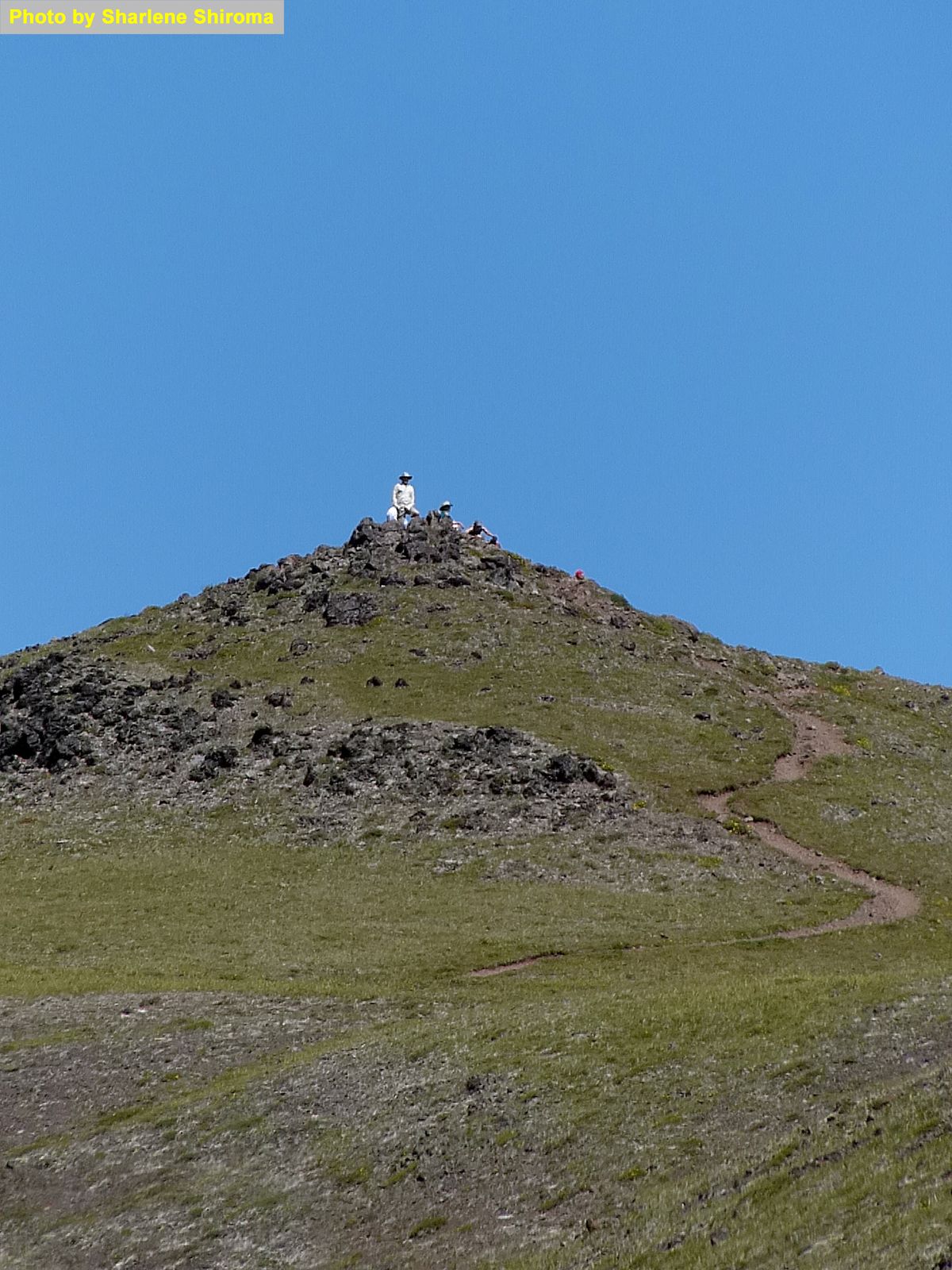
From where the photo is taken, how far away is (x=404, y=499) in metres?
121

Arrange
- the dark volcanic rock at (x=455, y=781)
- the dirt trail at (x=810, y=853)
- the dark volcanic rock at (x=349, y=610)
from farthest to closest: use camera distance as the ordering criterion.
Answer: the dark volcanic rock at (x=349, y=610), the dark volcanic rock at (x=455, y=781), the dirt trail at (x=810, y=853)

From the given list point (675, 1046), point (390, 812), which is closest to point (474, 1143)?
point (675, 1046)

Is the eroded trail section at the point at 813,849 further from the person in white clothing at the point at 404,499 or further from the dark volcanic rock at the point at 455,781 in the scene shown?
the person in white clothing at the point at 404,499

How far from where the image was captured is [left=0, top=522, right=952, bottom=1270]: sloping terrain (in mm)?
27750

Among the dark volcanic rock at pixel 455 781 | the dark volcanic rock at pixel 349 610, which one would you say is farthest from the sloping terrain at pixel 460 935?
the dark volcanic rock at pixel 349 610

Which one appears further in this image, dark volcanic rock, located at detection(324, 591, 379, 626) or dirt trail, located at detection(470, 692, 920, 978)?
dark volcanic rock, located at detection(324, 591, 379, 626)

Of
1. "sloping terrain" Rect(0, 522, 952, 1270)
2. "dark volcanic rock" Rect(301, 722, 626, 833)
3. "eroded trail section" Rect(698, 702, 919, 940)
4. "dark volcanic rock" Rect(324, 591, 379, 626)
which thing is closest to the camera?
"sloping terrain" Rect(0, 522, 952, 1270)

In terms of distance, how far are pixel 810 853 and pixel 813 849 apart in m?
0.61

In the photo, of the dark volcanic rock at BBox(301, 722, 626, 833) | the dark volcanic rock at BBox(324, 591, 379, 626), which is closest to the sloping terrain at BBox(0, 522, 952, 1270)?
the dark volcanic rock at BBox(301, 722, 626, 833)

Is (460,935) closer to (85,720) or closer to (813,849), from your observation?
(813,849)

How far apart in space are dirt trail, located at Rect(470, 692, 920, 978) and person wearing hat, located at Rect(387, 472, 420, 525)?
3981cm

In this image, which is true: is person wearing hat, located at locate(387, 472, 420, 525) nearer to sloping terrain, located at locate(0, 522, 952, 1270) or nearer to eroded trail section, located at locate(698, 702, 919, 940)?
sloping terrain, located at locate(0, 522, 952, 1270)

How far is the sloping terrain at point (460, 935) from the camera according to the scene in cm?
2775

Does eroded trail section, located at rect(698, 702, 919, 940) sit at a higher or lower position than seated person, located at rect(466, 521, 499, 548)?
lower
